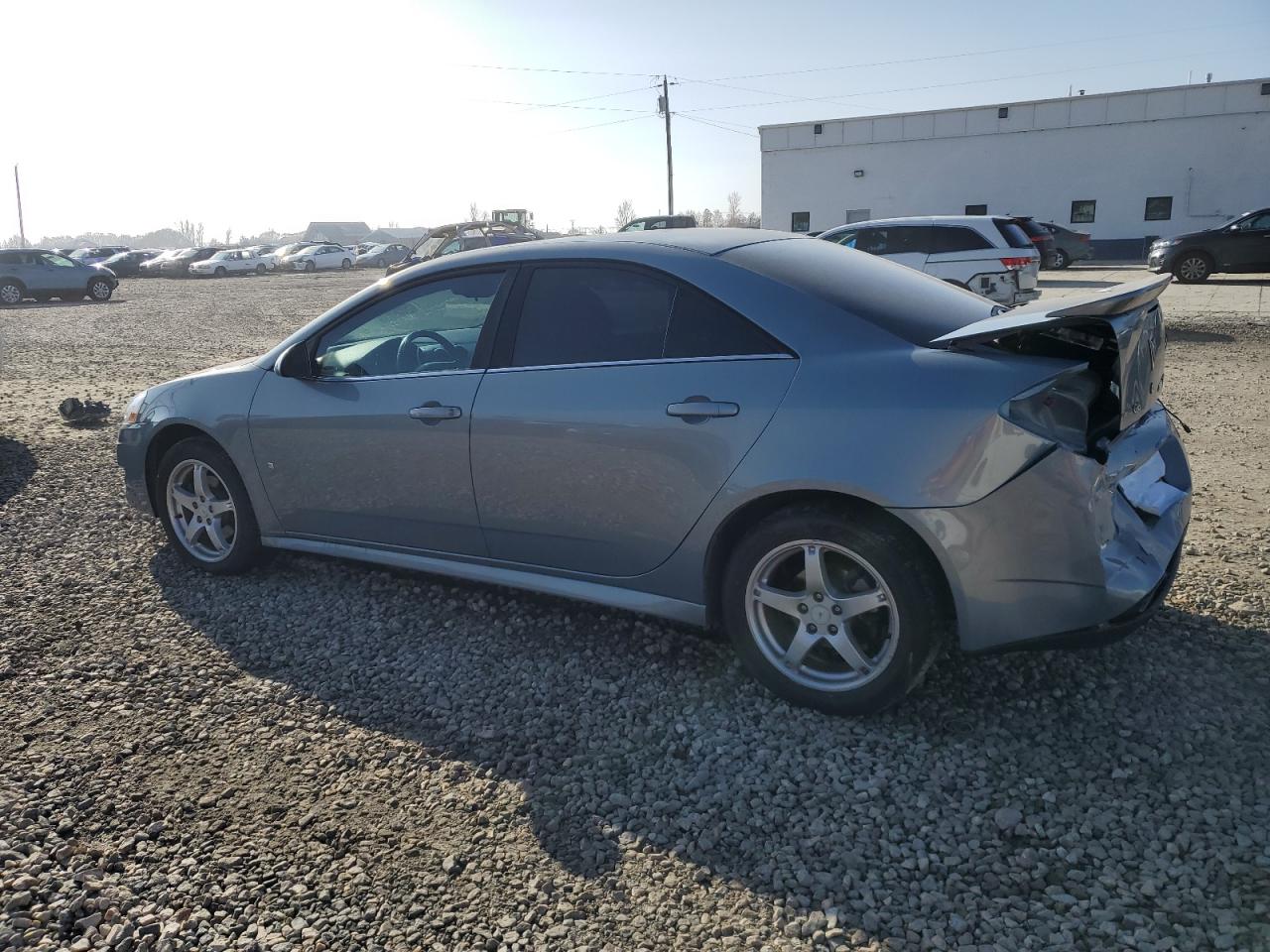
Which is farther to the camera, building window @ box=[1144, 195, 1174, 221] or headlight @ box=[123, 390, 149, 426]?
building window @ box=[1144, 195, 1174, 221]

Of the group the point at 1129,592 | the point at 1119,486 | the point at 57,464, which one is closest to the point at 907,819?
the point at 1129,592

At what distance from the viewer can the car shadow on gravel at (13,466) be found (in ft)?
21.0

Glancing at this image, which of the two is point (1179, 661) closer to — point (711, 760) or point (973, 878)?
point (973, 878)

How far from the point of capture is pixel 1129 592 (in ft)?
9.41

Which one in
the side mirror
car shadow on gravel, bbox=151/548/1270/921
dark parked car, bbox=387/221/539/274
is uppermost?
dark parked car, bbox=387/221/539/274

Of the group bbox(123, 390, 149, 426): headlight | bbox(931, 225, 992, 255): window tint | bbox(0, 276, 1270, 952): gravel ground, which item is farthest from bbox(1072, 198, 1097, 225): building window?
bbox(123, 390, 149, 426): headlight

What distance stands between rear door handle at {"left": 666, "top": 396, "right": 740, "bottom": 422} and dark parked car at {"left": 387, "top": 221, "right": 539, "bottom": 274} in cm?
1855

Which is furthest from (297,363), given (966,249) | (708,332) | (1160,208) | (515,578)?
(1160,208)

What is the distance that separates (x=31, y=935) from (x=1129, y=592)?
10.4ft

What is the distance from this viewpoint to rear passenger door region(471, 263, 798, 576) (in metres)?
3.21

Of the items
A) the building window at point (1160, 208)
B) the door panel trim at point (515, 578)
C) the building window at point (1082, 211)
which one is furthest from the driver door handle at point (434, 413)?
the building window at point (1160, 208)

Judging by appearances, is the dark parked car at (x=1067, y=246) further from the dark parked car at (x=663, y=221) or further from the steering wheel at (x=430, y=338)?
the steering wheel at (x=430, y=338)

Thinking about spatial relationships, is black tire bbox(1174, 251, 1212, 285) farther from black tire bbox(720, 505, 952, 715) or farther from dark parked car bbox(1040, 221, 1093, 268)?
black tire bbox(720, 505, 952, 715)

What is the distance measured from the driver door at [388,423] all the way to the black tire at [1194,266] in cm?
2115
